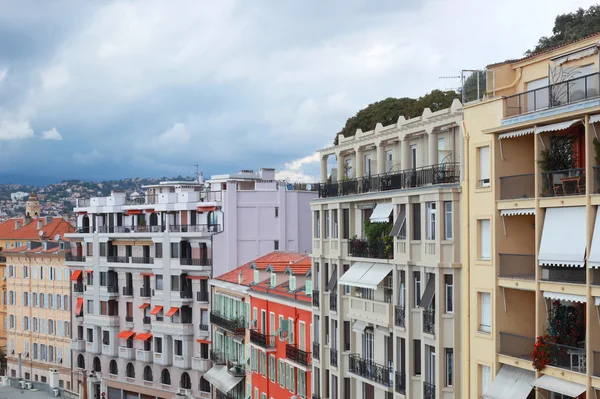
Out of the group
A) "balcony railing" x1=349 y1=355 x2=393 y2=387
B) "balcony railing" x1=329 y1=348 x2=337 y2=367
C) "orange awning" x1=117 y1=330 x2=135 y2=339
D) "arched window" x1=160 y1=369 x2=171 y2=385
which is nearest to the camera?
"balcony railing" x1=349 y1=355 x2=393 y2=387

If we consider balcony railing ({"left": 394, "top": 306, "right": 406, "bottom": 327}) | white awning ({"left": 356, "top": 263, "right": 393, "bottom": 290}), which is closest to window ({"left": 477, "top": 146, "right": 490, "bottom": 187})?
balcony railing ({"left": 394, "top": 306, "right": 406, "bottom": 327})

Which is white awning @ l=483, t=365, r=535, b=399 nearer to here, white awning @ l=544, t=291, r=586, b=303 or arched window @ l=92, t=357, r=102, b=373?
white awning @ l=544, t=291, r=586, b=303

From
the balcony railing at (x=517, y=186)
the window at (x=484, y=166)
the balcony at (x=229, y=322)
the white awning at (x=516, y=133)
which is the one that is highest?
the white awning at (x=516, y=133)

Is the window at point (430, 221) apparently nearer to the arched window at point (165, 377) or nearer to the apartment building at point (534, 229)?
the apartment building at point (534, 229)

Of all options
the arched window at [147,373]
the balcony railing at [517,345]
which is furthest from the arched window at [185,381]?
the balcony railing at [517,345]

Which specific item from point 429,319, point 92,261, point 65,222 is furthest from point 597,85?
point 65,222

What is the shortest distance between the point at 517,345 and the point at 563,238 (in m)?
4.78

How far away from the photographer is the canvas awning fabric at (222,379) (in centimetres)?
6397

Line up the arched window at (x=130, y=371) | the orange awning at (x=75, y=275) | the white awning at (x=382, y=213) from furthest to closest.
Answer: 1. the orange awning at (x=75, y=275)
2. the arched window at (x=130, y=371)
3. the white awning at (x=382, y=213)

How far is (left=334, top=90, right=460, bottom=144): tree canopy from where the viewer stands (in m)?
63.0

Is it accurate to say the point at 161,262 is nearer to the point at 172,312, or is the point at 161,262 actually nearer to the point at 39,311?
the point at 172,312

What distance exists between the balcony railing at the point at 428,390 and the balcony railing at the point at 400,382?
2015 mm

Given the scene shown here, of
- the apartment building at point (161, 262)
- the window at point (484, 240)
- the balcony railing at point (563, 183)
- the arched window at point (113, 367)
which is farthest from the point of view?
the arched window at point (113, 367)

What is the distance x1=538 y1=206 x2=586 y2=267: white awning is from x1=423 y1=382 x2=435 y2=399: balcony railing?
376 inches
